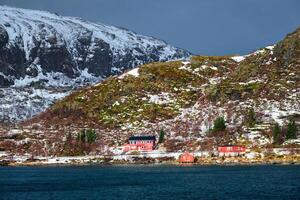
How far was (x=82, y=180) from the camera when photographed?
172875mm

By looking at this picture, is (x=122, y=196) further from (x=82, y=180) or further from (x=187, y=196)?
(x=82, y=180)

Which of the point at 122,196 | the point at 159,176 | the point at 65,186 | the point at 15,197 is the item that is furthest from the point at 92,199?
the point at 159,176

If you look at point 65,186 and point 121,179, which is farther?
point 121,179

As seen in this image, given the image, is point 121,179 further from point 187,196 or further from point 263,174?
point 187,196

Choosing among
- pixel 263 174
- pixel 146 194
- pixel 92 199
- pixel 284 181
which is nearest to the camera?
pixel 92 199

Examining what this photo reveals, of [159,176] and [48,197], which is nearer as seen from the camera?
[48,197]

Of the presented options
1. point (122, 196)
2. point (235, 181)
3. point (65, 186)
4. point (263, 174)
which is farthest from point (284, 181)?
point (65, 186)

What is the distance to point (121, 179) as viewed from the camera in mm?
172250

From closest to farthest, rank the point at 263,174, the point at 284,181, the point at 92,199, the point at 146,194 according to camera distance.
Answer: the point at 92,199
the point at 146,194
the point at 284,181
the point at 263,174

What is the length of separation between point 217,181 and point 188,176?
21591 mm

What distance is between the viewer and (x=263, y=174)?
172 meters

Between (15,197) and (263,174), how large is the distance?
238ft

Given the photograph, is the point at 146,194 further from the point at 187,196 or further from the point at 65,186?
the point at 65,186

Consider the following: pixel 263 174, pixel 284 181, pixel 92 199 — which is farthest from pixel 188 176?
pixel 92 199
